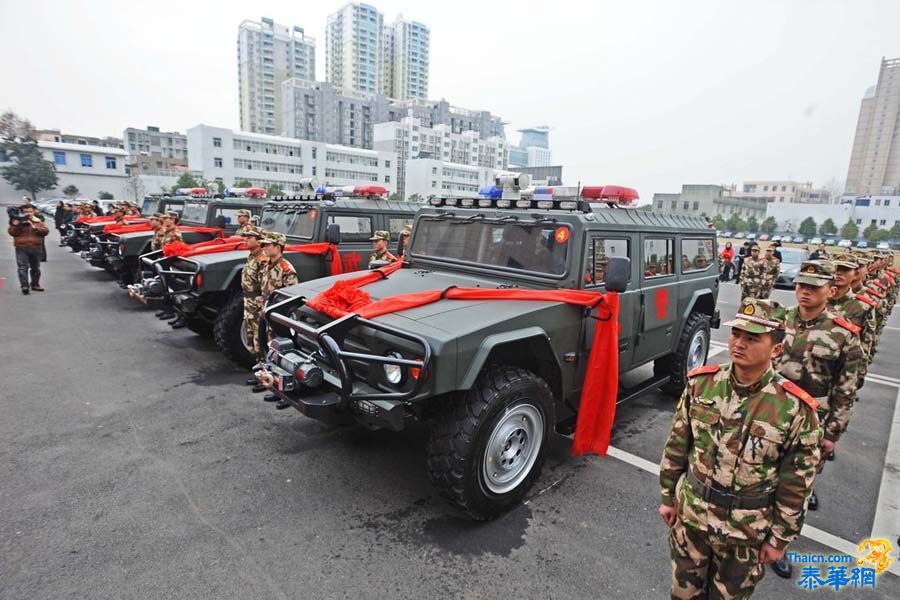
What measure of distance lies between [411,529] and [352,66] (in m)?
134

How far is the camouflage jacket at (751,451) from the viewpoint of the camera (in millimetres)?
1812

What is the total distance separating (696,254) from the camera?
5.39m

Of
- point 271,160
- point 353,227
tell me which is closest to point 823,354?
point 353,227

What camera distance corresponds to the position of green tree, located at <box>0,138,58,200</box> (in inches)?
A: 1816

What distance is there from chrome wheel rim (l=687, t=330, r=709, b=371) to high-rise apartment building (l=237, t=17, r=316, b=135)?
112 m

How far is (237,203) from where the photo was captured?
32.5 ft

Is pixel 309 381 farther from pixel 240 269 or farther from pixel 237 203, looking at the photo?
pixel 237 203

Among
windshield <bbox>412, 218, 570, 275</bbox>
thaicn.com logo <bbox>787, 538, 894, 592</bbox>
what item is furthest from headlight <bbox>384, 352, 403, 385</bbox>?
thaicn.com logo <bbox>787, 538, 894, 592</bbox>

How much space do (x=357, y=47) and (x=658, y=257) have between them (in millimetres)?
132247

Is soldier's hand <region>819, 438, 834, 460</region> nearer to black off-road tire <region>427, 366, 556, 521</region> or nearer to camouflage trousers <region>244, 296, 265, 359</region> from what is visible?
black off-road tire <region>427, 366, 556, 521</region>

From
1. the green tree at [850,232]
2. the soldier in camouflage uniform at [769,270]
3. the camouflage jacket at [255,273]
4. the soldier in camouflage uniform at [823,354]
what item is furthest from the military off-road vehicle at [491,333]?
the green tree at [850,232]

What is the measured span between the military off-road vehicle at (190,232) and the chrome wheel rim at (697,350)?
26.7ft

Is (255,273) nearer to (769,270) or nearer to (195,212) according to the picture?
(195,212)

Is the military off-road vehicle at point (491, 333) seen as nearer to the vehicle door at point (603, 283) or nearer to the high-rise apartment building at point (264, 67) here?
the vehicle door at point (603, 283)
